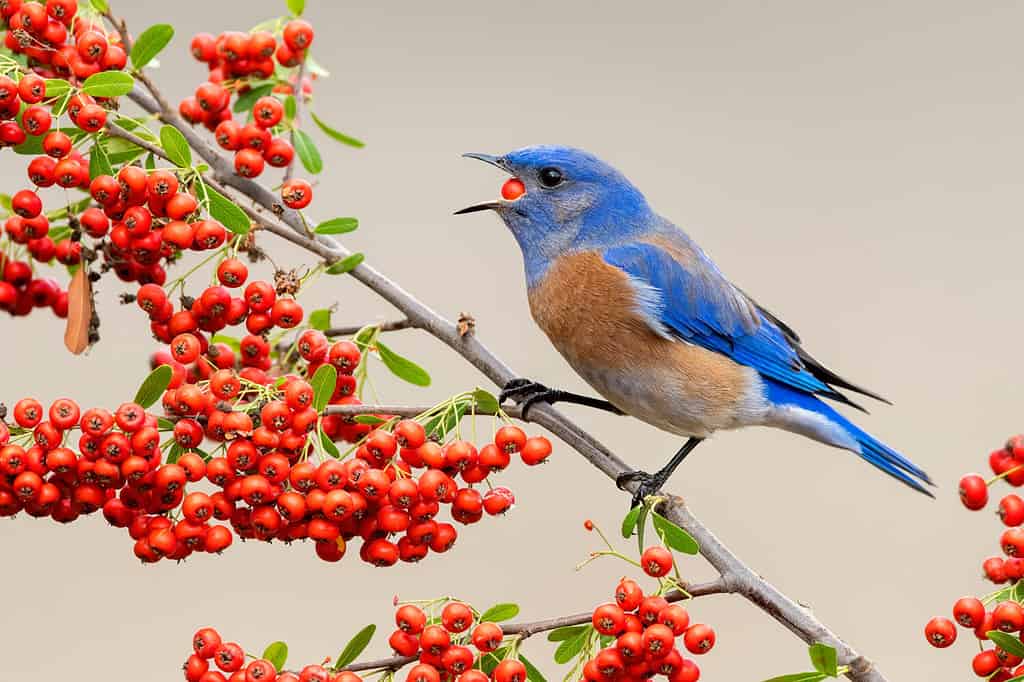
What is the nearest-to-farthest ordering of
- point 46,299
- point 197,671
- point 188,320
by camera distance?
point 197,671 < point 188,320 < point 46,299

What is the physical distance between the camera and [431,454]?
2133mm

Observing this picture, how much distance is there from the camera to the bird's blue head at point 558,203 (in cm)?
332

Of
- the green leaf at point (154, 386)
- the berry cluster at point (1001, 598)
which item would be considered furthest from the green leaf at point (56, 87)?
the berry cluster at point (1001, 598)

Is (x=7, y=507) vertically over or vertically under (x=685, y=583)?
over

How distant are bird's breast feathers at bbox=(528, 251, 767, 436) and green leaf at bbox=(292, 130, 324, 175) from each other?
3.00 feet

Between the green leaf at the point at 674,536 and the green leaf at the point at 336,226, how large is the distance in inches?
Result: 31.9

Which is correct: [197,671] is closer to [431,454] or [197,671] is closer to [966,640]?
[431,454]

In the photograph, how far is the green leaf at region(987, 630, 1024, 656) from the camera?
1.78m

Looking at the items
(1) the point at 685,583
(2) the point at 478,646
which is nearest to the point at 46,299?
(2) the point at 478,646

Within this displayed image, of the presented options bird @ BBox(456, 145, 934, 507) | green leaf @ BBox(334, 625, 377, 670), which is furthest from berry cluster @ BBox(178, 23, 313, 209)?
green leaf @ BBox(334, 625, 377, 670)

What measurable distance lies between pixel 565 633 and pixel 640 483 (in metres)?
0.51

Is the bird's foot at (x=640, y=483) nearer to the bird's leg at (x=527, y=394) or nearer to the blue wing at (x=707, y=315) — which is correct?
the bird's leg at (x=527, y=394)

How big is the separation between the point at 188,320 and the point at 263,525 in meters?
0.42

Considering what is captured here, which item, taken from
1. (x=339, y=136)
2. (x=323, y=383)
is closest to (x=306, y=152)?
(x=339, y=136)
